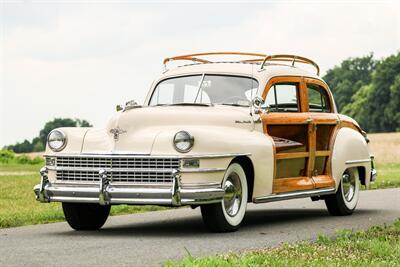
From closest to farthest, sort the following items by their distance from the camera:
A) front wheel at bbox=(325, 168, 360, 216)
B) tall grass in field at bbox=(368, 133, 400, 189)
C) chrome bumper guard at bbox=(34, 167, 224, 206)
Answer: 1. chrome bumper guard at bbox=(34, 167, 224, 206)
2. front wheel at bbox=(325, 168, 360, 216)
3. tall grass in field at bbox=(368, 133, 400, 189)

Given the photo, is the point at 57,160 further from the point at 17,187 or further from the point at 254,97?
the point at 17,187

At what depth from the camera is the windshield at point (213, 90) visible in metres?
11.3

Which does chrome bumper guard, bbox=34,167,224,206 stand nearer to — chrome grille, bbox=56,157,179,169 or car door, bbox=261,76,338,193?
chrome grille, bbox=56,157,179,169

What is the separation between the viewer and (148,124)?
10305mm

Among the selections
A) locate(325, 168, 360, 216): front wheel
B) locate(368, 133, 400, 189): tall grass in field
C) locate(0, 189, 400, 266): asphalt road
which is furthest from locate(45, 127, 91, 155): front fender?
locate(368, 133, 400, 189): tall grass in field

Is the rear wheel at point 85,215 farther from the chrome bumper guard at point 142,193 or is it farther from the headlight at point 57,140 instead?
the headlight at point 57,140

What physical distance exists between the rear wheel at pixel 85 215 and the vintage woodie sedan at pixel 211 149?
1 centimetres

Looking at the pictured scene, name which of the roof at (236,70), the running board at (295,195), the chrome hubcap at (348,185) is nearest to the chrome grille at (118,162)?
the running board at (295,195)

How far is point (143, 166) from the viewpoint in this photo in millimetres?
9781

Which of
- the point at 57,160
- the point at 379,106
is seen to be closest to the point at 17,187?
the point at 57,160

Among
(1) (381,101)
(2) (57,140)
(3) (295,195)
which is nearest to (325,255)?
(3) (295,195)

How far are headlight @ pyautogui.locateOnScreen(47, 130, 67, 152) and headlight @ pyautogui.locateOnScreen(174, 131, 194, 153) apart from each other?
57.1 inches

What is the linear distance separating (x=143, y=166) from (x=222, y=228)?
1.15 meters

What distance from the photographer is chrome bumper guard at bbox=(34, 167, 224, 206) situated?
9.53m
